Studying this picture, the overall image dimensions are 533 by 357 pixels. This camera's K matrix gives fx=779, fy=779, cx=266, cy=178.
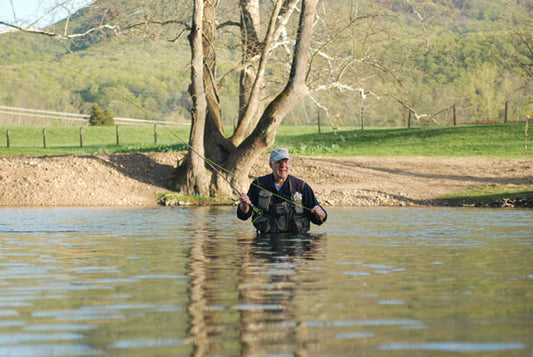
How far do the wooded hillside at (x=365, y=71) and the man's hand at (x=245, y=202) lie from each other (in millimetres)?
1904

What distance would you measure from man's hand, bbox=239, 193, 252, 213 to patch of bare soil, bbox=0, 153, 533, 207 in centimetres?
1240

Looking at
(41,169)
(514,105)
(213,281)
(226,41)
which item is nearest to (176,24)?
(226,41)

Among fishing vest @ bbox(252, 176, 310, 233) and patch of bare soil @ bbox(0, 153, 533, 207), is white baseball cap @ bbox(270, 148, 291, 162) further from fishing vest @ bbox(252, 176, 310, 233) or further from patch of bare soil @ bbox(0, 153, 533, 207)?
patch of bare soil @ bbox(0, 153, 533, 207)

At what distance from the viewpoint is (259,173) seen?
3003 cm

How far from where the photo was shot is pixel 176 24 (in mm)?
26406

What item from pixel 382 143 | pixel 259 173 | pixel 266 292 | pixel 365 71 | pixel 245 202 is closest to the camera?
pixel 266 292

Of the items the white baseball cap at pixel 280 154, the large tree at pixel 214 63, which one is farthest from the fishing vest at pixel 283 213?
the large tree at pixel 214 63

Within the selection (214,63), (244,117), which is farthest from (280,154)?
(214,63)

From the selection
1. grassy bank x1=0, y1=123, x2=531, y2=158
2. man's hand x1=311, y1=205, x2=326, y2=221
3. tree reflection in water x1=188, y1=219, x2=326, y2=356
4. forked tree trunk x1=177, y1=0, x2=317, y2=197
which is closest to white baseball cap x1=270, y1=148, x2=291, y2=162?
man's hand x1=311, y1=205, x2=326, y2=221

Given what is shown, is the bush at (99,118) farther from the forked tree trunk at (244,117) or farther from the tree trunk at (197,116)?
the tree trunk at (197,116)

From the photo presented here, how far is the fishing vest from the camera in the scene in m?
12.8

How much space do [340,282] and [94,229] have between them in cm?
858

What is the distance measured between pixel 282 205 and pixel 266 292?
557 centimetres

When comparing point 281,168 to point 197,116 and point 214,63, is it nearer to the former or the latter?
point 197,116
